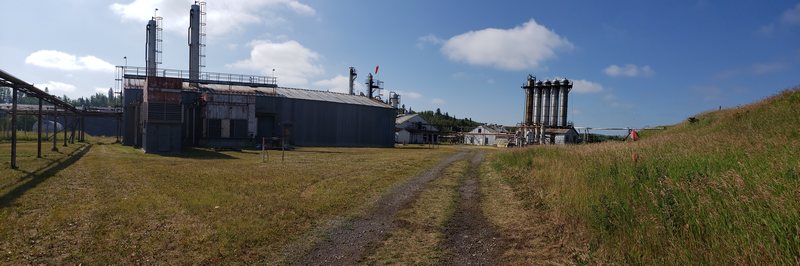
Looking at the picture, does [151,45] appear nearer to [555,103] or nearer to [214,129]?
[214,129]

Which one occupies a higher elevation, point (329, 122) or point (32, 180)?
point (329, 122)

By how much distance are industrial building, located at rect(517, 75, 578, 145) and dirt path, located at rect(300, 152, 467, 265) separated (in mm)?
42157

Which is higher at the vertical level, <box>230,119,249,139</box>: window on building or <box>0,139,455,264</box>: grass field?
<box>230,119,249,139</box>: window on building

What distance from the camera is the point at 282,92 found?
5491cm

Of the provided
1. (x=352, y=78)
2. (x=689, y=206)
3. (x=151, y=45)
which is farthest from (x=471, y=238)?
(x=352, y=78)

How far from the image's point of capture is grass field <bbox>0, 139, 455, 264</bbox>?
683cm

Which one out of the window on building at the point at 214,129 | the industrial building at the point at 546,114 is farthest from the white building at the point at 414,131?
the window on building at the point at 214,129

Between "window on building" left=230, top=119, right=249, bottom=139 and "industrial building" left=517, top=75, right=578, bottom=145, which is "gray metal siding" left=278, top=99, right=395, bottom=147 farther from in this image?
"industrial building" left=517, top=75, right=578, bottom=145

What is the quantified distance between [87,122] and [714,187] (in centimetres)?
9908

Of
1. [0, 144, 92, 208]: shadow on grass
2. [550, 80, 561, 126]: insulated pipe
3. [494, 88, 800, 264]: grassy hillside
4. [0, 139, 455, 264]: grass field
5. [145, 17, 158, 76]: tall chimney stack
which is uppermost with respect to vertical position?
[145, 17, 158, 76]: tall chimney stack

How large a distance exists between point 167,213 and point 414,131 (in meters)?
81.3

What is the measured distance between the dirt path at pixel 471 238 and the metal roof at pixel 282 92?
134ft

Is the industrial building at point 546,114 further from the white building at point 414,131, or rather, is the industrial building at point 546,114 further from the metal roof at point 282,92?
the white building at point 414,131

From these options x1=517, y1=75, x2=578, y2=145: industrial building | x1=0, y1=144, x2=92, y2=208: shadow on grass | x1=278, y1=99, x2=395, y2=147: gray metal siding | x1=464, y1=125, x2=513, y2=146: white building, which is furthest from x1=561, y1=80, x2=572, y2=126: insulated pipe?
x1=0, y1=144, x2=92, y2=208: shadow on grass
